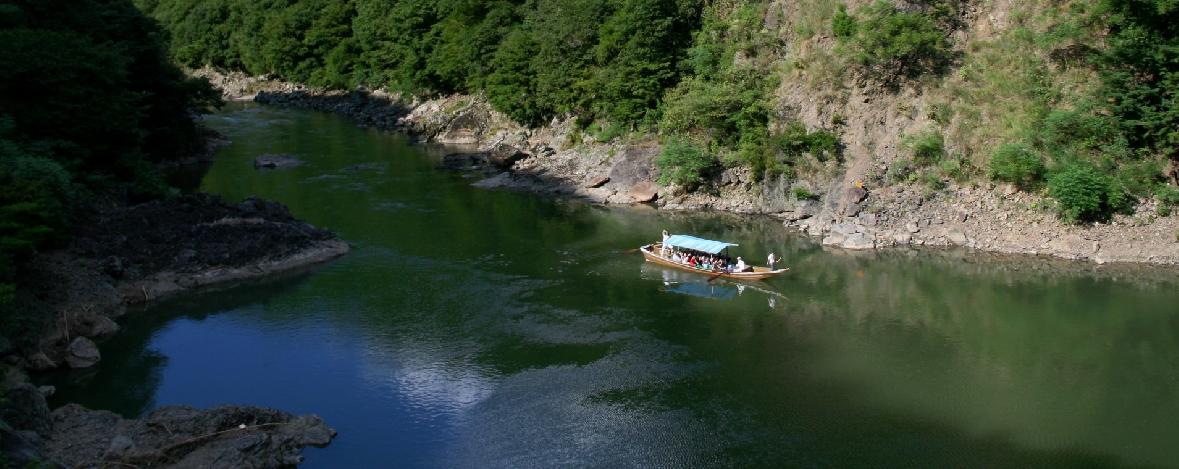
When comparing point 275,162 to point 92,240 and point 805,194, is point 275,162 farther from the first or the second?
point 805,194

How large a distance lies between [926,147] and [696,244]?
14.6 meters

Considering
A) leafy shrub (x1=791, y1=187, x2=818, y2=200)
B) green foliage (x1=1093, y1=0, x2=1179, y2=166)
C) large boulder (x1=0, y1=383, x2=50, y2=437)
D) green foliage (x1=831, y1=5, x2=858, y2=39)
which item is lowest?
large boulder (x1=0, y1=383, x2=50, y2=437)

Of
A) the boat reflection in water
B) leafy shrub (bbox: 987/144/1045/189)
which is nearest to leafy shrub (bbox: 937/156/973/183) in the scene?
leafy shrub (bbox: 987/144/1045/189)

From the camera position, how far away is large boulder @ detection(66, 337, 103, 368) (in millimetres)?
29562

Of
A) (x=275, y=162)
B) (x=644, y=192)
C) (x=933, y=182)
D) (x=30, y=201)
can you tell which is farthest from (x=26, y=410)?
(x=275, y=162)

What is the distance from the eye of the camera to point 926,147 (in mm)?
45688

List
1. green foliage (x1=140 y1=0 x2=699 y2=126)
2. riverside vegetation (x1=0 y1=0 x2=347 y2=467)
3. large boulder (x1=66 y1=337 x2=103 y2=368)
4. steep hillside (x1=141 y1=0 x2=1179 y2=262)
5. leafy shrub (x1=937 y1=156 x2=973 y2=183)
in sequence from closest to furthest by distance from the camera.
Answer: riverside vegetation (x1=0 y1=0 x2=347 y2=467) → large boulder (x1=66 y1=337 x2=103 y2=368) → steep hillside (x1=141 y1=0 x2=1179 y2=262) → leafy shrub (x1=937 y1=156 x2=973 y2=183) → green foliage (x1=140 y1=0 x2=699 y2=126)

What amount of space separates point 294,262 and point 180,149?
27824 mm

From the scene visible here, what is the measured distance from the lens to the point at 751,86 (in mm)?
52469

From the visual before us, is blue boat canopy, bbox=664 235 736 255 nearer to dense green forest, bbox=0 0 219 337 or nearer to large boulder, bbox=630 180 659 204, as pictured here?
large boulder, bbox=630 180 659 204

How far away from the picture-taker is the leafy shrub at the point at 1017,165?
41753 mm

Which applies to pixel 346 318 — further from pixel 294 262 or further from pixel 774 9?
pixel 774 9

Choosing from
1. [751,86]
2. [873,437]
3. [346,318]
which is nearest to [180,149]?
[346,318]

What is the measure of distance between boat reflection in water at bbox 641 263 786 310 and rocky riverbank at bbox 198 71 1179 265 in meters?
7.81
